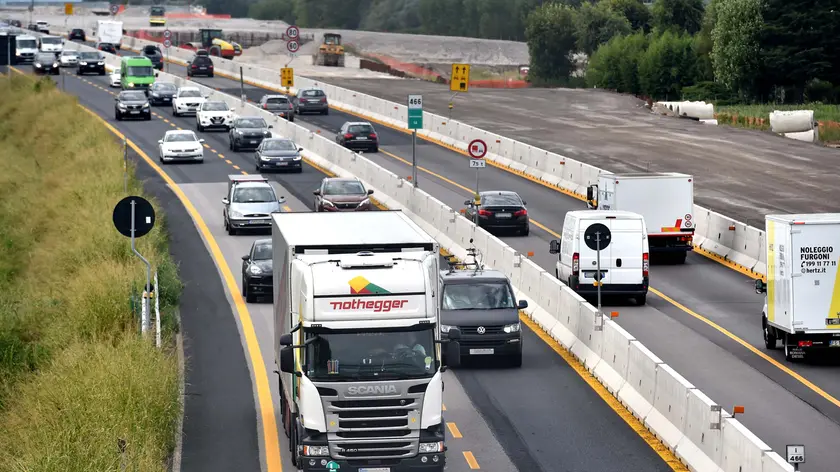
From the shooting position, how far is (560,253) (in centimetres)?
3300

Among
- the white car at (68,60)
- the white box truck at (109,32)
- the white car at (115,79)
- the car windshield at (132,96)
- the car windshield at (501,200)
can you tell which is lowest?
the car windshield at (501,200)

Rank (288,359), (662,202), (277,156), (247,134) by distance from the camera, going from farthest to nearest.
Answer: (247,134) < (277,156) < (662,202) < (288,359)

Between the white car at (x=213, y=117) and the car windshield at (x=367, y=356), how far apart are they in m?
51.8

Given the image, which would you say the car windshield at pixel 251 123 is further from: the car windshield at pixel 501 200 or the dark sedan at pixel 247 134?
the car windshield at pixel 501 200

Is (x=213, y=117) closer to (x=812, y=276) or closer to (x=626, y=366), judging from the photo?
(x=812, y=276)

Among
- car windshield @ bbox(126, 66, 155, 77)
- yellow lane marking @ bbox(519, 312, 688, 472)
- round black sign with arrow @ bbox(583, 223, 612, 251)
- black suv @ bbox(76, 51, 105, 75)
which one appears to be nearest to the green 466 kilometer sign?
yellow lane marking @ bbox(519, 312, 688, 472)

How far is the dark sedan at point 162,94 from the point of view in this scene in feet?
259

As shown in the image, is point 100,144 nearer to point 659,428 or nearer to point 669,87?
point 659,428

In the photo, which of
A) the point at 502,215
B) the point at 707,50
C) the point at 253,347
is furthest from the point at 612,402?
the point at 707,50

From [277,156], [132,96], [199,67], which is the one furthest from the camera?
[199,67]

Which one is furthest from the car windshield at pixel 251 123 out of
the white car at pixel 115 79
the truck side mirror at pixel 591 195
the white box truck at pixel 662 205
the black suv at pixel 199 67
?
the black suv at pixel 199 67

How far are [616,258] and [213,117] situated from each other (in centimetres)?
3983

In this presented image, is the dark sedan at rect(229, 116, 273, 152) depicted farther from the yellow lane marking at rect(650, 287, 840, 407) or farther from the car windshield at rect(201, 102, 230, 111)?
the yellow lane marking at rect(650, 287, 840, 407)

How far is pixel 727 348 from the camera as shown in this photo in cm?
2694
